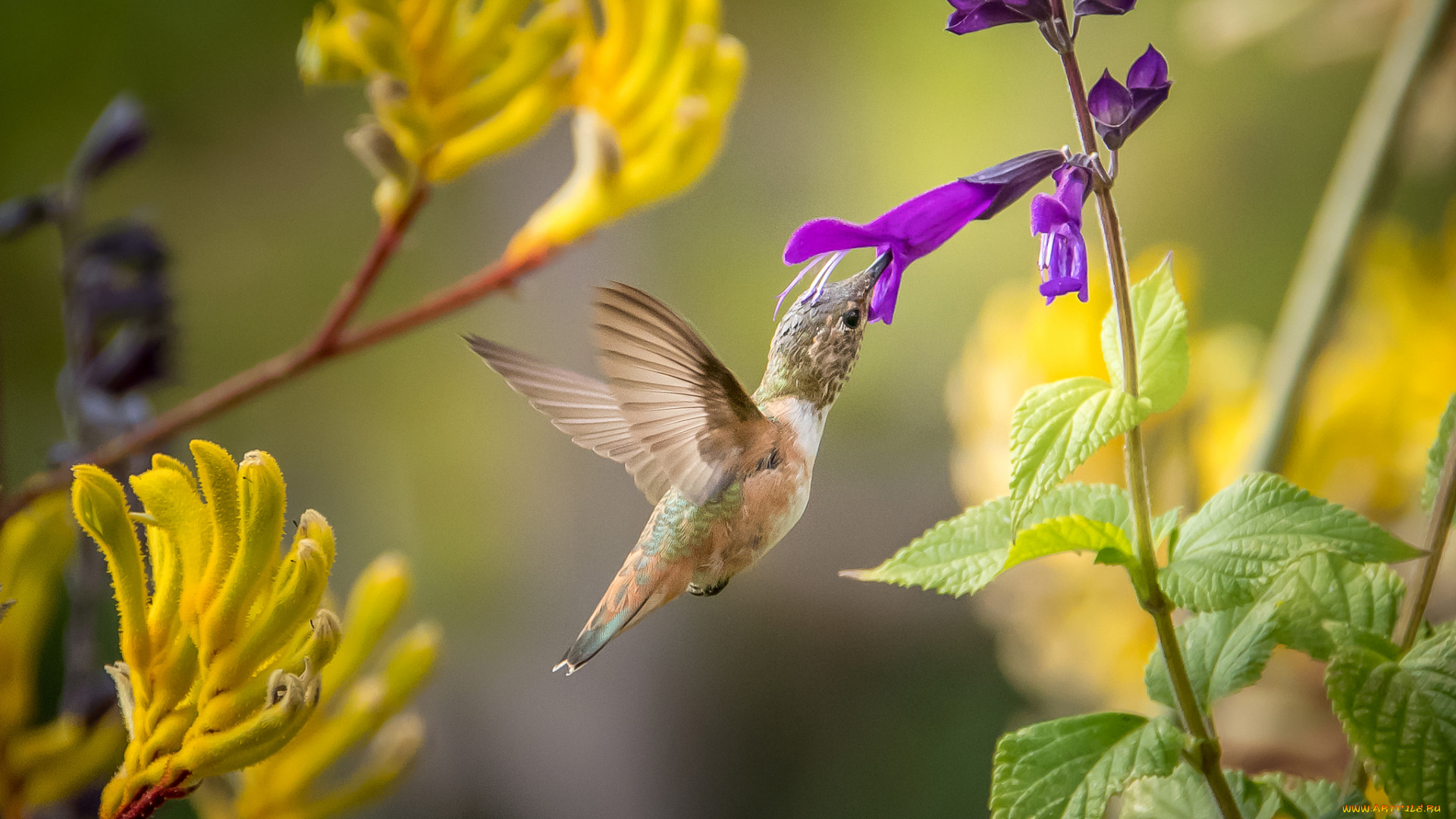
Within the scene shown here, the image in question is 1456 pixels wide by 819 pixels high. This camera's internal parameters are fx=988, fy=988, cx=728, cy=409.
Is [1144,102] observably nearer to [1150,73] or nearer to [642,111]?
[1150,73]

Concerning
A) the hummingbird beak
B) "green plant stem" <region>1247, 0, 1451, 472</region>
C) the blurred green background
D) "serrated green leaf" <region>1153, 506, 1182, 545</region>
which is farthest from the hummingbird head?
the blurred green background

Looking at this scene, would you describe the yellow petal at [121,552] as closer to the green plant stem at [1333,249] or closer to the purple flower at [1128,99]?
the purple flower at [1128,99]

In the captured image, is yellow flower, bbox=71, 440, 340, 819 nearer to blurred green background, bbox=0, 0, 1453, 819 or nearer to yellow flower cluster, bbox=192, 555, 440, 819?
yellow flower cluster, bbox=192, 555, 440, 819

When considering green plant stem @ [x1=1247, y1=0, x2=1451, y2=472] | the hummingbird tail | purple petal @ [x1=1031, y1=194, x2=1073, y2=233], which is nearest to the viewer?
purple petal @ [x1=1031, y1=194, x2=1073, y2=233]

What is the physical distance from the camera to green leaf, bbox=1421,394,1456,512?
0.28 meters

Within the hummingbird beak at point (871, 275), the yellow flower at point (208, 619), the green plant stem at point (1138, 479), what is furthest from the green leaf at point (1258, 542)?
the yellow flower at point (208, 619)

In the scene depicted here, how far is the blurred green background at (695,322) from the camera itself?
933 mm

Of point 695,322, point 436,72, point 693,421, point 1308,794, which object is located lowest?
point 1308,794

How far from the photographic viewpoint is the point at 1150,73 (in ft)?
0.83

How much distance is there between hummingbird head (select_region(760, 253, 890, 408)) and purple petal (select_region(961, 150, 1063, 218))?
0.04 meters

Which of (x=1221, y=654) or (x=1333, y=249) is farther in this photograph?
(x=1333, y=249)

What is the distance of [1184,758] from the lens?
275 mm

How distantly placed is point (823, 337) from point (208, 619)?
0.60 ft

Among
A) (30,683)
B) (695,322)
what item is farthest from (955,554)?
(695,322)
